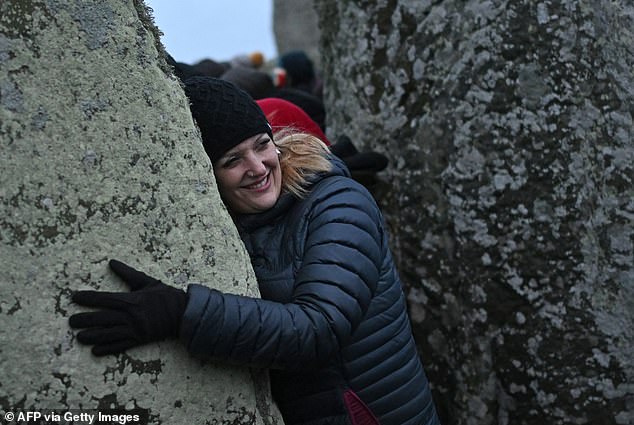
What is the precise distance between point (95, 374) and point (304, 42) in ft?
48.8

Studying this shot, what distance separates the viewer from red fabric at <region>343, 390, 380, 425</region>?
2361 millimetres

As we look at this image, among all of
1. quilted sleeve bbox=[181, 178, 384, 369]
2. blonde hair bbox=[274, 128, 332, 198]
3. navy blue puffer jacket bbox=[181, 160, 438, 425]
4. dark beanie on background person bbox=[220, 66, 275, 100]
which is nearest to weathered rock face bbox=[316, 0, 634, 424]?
navy blue puffer jacket bbox=[181, 160, 438, 425]

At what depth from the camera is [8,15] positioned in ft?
6.34

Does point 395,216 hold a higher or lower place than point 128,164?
lower

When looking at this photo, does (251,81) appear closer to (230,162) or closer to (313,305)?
(230,162)

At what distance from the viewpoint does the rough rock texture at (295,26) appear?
53.3 feet

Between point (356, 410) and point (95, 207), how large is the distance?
1.02m

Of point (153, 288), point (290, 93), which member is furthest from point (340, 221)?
point (290, 93)

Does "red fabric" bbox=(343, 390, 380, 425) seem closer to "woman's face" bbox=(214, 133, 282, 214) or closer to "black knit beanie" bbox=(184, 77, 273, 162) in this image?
"woman's face" bbox=(214, 133, 282, 214)

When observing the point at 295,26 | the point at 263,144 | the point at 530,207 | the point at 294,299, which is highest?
the point at 263,144

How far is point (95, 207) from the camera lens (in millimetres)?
2018

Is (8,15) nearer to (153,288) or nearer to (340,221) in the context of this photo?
(153,288)

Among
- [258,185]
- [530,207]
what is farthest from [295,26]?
[258,185]

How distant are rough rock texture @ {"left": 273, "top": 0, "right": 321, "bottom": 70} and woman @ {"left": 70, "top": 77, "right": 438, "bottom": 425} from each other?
45.4 ft
